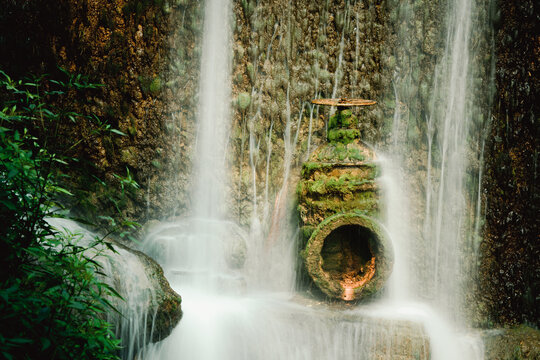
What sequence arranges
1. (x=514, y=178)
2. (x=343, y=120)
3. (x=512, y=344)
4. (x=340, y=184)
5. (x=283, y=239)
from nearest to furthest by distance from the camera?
1. (x=340, y=184)
2. (x=512, y=344)
3. (x=343, y=120)
4. (x=514, y=178)
5. (x=283, y=239)

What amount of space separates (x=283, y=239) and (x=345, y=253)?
26.8 inches

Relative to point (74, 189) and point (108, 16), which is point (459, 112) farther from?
point (74, 189)

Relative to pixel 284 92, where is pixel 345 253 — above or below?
below

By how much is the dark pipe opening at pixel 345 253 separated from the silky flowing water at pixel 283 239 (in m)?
0.31

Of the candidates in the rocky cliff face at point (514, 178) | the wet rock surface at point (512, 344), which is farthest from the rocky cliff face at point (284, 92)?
the wet rock surface at point (512, 344)

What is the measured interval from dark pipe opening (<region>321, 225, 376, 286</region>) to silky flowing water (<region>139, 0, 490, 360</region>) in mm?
310

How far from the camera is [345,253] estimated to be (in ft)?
13.8

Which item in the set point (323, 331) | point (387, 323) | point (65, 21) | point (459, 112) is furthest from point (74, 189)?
point (459, 112)

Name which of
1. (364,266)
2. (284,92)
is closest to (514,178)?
(364,266)

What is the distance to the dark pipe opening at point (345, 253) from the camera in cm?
415

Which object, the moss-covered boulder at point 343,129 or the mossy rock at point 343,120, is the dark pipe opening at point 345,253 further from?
the mossy rock at point 343,120

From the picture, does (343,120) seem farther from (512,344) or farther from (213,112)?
(512,344)

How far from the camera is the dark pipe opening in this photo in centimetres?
415

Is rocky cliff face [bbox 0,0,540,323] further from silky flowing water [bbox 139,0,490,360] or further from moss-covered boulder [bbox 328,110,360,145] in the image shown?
moss-covered boulder [bbox 328,110,360,145]
